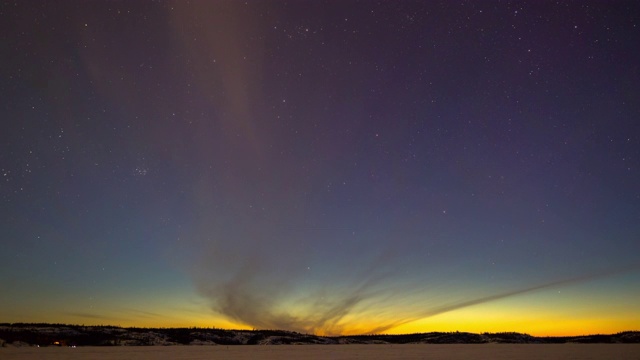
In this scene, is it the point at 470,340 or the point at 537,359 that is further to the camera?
the point at 470,340

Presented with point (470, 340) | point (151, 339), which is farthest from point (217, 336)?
point (470, 340)

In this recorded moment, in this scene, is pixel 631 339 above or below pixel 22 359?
above

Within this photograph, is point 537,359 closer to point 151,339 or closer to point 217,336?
point 151,339

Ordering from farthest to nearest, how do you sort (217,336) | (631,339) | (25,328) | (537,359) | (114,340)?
(217,336) < (631,339) < (25,328) < (114,340) < (537,359)

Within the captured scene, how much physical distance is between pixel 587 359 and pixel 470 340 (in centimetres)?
16151

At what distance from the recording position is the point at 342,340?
650 feet

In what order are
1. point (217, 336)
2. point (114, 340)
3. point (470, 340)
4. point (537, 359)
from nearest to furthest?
point (537, 359) < point (114, 340) < point (217, 336) < point (470, 340)

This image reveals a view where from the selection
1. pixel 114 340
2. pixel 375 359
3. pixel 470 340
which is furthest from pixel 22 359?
pixel 470 340

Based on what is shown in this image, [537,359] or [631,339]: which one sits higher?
[631,339]

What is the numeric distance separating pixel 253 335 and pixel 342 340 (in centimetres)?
4131

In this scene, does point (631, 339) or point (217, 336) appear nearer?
point (631, 339)

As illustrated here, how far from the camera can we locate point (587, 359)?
1944 inches

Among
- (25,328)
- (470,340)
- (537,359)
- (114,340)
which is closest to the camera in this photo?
(537,359)

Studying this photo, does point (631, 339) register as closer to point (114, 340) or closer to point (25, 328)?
point (114, 340)
